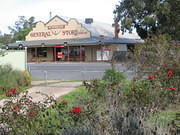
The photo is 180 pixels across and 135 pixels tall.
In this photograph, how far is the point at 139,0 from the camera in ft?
127

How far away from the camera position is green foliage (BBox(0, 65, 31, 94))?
45.7 ft

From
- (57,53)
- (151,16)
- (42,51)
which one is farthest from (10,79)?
(42,51)

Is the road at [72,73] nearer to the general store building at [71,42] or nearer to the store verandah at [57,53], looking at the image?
the general store building at [71,42]

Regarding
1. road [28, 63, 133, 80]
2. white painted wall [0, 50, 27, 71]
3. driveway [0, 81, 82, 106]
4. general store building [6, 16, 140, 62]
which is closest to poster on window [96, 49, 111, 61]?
general store building [6, 16, 140, 62]

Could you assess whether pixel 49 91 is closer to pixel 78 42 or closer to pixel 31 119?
pixel 31 119

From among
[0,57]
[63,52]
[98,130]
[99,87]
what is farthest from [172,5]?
[98,130]

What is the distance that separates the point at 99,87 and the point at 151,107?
1.47 m

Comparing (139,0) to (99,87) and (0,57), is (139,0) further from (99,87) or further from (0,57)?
(99,87)

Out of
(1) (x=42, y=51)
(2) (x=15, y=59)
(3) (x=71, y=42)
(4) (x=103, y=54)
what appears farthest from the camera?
(1) (x=42, y=51)

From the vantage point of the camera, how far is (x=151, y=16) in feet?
125

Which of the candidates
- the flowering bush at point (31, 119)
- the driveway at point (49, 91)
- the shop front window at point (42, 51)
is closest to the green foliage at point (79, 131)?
the flowering bush at point (31, 119)

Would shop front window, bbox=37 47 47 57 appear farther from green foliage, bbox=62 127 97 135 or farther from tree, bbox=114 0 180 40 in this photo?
green foliage, bbox=62 127 97 135

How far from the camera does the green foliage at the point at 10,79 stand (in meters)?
13.9

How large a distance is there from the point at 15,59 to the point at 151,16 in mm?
23786
